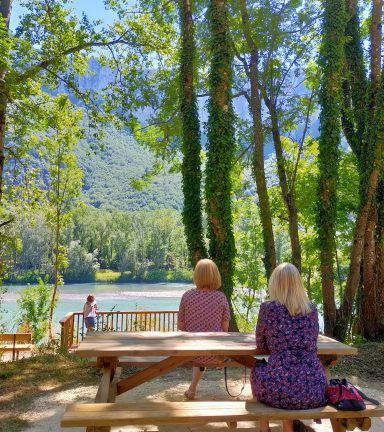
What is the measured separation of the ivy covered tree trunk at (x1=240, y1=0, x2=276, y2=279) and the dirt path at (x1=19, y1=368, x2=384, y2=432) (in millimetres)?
3698

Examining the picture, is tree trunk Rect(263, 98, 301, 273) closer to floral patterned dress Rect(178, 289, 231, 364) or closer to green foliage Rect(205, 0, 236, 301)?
green foliage Rect(205, 0, 236, 301)

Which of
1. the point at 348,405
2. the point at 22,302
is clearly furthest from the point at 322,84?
the point at 22,302

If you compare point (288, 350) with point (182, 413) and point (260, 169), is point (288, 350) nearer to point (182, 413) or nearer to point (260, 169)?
point (182, 413)

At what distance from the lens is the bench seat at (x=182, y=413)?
2105 mm

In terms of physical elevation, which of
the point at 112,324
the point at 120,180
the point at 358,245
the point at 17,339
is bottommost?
the point at 17,339

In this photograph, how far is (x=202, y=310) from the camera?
3.54m

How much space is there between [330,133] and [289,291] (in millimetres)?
5823

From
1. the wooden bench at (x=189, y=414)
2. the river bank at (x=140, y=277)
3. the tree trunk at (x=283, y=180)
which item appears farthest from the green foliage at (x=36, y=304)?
the river bank at (x=140, y=277)

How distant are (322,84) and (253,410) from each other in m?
6.99

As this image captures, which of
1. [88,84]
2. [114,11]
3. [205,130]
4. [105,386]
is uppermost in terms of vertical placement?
[88,84]

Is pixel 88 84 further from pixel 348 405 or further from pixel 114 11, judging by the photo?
pixel 348 405

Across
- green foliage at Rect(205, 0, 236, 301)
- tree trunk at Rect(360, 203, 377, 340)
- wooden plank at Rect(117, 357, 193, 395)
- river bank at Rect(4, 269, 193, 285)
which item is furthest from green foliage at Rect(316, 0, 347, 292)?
river bank at Rect(4, 269, 193, 285)

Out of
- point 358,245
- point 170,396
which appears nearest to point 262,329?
point 170,396

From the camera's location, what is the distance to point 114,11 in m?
9.55
